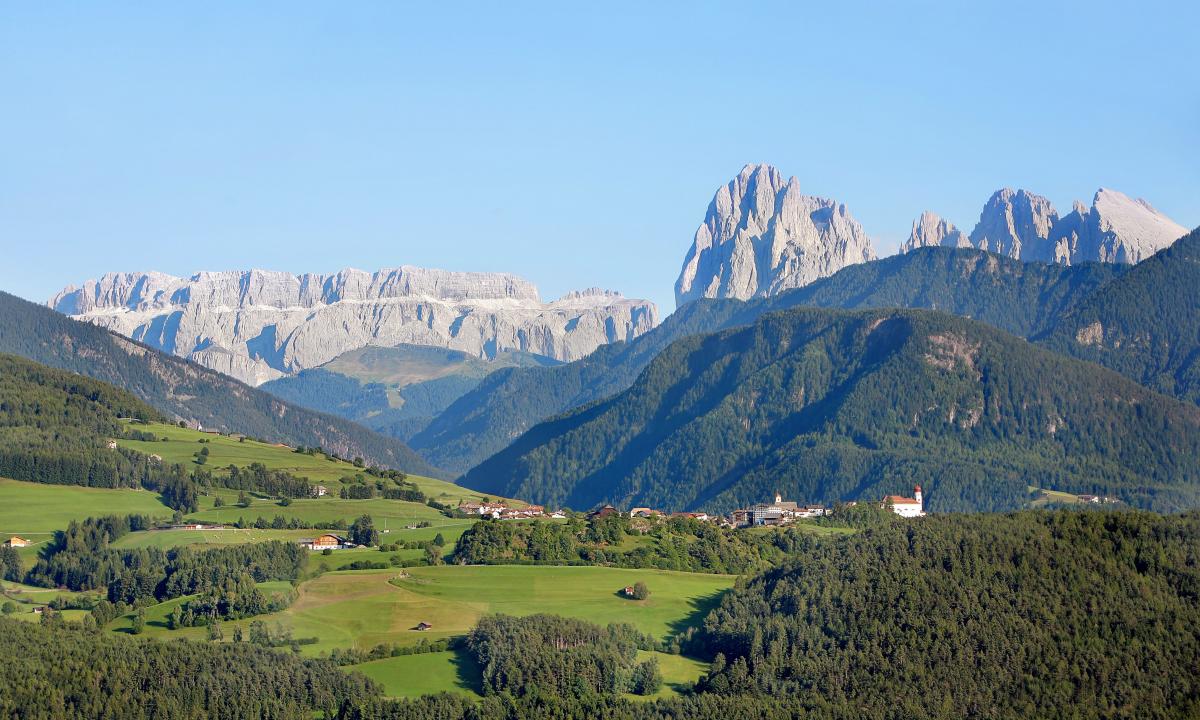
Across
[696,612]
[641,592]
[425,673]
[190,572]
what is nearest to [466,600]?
[641,592]

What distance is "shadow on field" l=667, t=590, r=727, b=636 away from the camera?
173375mm

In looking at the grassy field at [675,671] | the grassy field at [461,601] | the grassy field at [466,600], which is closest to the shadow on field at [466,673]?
the grassy field at [461,601]

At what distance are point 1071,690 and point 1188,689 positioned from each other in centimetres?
856

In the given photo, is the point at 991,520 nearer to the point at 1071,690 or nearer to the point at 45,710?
the point at 1071,690

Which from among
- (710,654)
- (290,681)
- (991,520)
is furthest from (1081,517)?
(290,681)

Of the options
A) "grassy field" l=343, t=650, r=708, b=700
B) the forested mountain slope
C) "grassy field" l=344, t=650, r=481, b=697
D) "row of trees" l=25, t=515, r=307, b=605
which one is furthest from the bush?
"row of trees" l=25, t=515, r=307, b=605

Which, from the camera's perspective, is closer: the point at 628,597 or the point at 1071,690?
the point at 1071,690

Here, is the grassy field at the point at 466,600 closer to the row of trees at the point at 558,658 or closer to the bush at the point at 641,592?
the bush at the point at 641,592

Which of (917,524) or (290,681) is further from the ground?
(917,524)

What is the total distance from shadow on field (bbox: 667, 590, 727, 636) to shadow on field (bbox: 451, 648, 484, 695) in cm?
2033

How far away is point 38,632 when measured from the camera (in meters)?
163

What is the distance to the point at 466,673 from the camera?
15662 cm

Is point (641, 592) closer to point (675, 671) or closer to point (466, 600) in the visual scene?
point (466, 600)

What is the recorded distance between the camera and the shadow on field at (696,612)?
173375 mm
